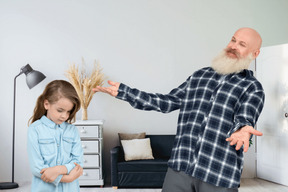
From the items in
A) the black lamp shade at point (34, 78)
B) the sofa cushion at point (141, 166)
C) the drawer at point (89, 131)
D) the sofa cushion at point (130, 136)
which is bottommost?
the sofa cushion at point (141, 166)

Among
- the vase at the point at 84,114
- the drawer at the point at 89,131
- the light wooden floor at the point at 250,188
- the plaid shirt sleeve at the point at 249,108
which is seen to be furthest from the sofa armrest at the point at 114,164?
the plaid shirt sleeve at the point at 249,108

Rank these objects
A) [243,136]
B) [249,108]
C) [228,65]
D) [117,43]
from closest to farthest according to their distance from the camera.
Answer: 1. [243,136]
2. [249,108]
3. [228,65]
4. [117,43]

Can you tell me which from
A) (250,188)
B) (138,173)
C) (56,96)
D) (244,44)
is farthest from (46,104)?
(250,188)

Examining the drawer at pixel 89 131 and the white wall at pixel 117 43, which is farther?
the white wall at pixel 117 43

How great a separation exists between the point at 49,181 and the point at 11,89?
354 centimetres

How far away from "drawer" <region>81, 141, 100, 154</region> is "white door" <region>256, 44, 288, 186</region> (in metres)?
2.45

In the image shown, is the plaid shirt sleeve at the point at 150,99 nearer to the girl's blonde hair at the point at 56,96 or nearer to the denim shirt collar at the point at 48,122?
the girl's blonde hair at the point at 56,96

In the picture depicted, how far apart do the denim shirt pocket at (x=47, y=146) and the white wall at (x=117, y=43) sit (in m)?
3.20

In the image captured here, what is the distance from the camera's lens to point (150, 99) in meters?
1.87

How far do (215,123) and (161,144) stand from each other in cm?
335

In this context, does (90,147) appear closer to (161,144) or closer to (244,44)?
(161,144)

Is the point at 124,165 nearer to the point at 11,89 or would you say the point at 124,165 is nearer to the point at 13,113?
the point at 13,113

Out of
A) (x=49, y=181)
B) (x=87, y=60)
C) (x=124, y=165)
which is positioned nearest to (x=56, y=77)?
(x=87, y=60)

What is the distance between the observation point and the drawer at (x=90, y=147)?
14.9 ft
